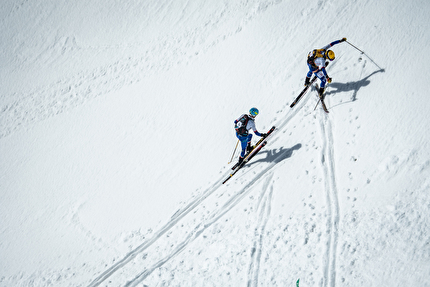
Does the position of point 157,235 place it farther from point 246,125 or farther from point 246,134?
point 246,125

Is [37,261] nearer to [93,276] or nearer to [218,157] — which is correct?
[93,276]

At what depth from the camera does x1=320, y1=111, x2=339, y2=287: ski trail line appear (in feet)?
23.3

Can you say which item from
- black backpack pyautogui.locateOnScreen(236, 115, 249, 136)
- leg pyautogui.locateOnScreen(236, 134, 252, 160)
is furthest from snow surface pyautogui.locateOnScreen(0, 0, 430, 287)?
black backpack pyautogui.locateOnScreen(236, 115, 249, 136)

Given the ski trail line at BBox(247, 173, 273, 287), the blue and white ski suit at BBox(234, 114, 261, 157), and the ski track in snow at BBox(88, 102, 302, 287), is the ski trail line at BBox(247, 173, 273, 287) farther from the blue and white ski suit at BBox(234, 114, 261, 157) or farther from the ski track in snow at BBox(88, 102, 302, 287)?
the blue and white ski suit at BBox(234, 114, 261, 157)

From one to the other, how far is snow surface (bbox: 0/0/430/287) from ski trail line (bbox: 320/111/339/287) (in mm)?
45

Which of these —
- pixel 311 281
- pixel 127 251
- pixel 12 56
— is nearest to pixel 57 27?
pixel 12 56

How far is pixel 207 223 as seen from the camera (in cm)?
977

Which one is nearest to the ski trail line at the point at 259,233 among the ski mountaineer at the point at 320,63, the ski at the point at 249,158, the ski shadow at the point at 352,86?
the ski at the point at 249,158

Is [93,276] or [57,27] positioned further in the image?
[57,27]

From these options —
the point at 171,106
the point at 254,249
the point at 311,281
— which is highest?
the point at 171,106

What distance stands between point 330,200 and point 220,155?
16.5 feet

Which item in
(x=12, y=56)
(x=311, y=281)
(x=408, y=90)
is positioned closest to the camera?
(x=311, y=281)

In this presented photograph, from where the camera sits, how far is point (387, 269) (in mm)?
6621

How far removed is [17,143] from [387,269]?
799 inches
